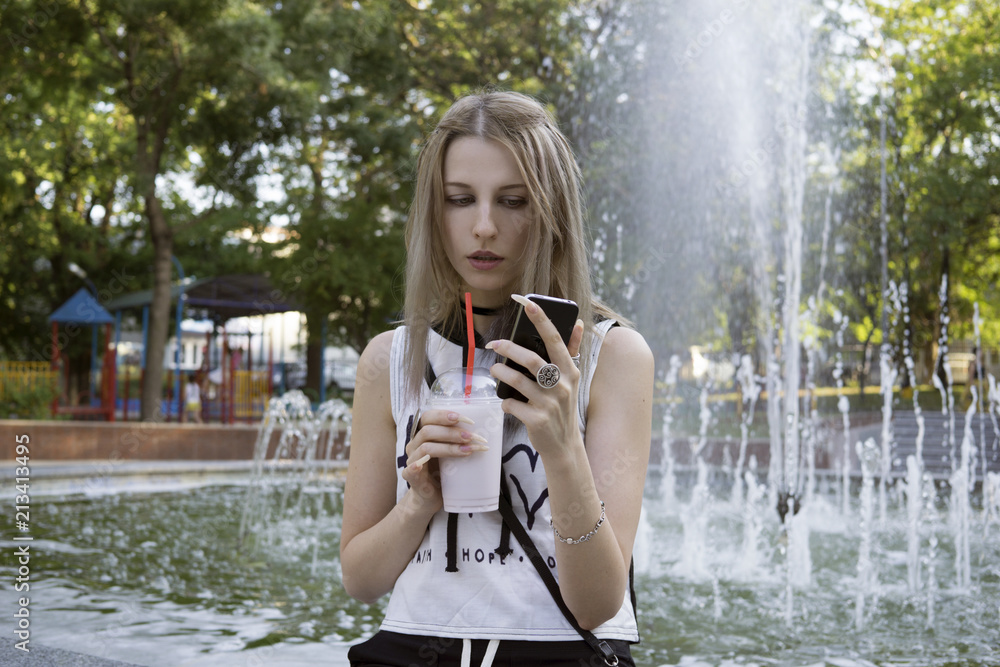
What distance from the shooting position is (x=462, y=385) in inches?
57.7

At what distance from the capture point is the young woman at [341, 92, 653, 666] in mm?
1562

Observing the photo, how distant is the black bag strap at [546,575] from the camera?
1581 millimetres

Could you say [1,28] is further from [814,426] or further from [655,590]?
[814,426]

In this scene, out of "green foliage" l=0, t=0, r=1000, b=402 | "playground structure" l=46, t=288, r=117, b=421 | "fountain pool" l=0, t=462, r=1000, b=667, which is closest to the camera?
"fountain pool" l=0, t=462, r=1000, b=667

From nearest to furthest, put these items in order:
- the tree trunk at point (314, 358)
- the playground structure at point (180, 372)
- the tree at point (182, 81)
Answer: the tree at point (182, 81), the playground structure at point (180, 372), the tree trunk at point (314, 358)

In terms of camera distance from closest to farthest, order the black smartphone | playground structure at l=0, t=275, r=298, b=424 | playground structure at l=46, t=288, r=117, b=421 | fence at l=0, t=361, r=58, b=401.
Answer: the black smartphone → playground structure at l=46, t=288, r=117, b=421 → fence at l=0, t=361, r=58, b=401 → playground structure at l=0, t=275, r=298, b=424

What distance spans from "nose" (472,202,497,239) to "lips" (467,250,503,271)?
0.12ft

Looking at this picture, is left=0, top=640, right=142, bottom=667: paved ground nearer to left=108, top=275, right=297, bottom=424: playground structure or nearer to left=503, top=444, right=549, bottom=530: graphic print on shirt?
left=503, top=444, right=549, bottom=530: graphic print on shirt

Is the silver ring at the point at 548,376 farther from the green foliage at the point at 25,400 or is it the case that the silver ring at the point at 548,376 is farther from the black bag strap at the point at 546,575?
the green foliage at the point at 25,400

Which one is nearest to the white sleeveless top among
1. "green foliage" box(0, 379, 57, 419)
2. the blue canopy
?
"green foliage" box(0, 379, 57, 419)

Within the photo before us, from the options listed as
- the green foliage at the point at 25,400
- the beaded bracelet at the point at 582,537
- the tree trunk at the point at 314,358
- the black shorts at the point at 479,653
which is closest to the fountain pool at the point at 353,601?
the black shorts at the point at 479,653

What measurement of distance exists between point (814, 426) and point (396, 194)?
9321 millimetres

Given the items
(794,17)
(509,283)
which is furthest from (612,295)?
(509,283)

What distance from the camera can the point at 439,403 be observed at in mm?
1467
